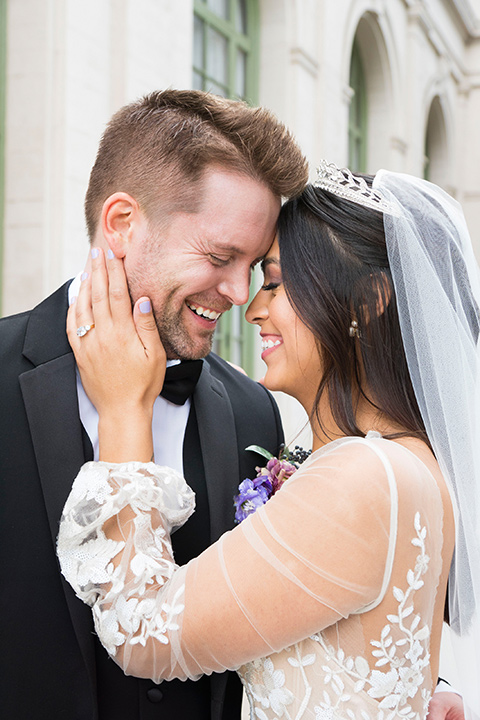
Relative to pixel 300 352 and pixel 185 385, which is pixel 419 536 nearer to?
pixel 300 352

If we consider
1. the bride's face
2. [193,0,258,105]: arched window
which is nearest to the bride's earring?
the bride's face

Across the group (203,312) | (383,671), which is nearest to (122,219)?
(203,312)

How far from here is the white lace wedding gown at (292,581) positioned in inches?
67.9

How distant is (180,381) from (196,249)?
412mm

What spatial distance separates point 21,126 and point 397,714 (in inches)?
158

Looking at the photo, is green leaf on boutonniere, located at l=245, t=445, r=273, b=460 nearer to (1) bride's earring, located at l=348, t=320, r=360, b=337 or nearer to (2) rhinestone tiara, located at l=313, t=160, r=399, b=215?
(1) bride's earring, located at l=348, t=320, r=360, b=337

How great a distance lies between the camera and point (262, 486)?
2.20 m

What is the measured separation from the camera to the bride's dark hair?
2090mm

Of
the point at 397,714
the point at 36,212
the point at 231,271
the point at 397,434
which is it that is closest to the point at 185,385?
the point at 231,271

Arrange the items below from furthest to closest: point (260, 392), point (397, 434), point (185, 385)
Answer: point (260, 392)
point (185, 385)
point (397, 434)

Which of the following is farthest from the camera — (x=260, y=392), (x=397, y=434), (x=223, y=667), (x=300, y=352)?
(x=260, y=392)

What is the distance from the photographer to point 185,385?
233cm

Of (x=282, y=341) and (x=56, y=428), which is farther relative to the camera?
(x=282, y=341)

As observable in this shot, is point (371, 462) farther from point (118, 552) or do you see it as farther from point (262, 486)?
point (118, 552)
